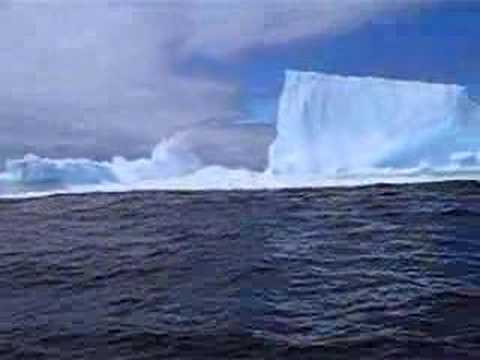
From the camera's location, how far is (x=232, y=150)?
504 inches

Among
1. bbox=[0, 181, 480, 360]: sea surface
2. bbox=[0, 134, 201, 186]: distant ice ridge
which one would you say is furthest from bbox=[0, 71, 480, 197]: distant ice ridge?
bbox=[0, 181, 480, 360]: sea surface

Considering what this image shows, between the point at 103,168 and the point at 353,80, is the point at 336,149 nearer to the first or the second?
the point at 353,80

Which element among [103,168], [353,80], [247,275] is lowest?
[247,275]

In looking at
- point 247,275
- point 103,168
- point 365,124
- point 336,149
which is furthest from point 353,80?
point 247,275

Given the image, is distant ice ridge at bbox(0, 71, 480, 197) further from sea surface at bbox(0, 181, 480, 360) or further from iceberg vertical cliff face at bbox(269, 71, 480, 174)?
sea surface at bbox(0, 181, 480, 360)

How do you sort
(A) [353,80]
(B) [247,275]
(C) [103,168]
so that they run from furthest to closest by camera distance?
(A) [353,80] < (C) [103,168] < (B) [247,275]

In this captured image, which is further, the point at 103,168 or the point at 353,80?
the point at 353,80

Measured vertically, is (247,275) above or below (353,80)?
below

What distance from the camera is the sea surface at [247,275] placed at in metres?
5.90

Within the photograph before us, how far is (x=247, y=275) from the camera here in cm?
792

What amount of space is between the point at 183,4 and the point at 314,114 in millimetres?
2948

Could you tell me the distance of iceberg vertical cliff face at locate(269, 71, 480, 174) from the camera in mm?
12992

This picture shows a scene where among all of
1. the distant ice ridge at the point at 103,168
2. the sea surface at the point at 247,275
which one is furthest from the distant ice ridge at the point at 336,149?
the sea surface at the point at 247,275

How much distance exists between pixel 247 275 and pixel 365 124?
6061 mm
